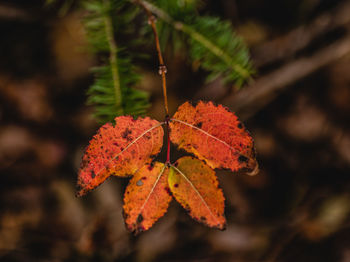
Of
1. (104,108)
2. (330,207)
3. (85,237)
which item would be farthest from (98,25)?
(330,207)

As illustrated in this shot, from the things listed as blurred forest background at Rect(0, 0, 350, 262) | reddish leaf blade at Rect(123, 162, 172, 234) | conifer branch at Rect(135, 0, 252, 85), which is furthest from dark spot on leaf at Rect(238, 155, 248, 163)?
blurred forest background at Rect(0, 0, 350, 262)

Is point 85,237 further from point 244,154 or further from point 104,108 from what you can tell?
point 244,154

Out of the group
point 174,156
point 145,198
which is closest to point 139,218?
point 145,198

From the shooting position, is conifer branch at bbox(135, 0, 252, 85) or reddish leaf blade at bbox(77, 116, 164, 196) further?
conifer branch at bbox(135, 0, 252, 85)

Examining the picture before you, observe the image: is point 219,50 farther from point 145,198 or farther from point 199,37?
point 145,198

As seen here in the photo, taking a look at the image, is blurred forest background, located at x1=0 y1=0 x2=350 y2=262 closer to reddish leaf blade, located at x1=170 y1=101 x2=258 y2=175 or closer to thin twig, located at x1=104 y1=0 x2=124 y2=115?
thin twig, located at x1=104 y1=0 x2=124 y2=115

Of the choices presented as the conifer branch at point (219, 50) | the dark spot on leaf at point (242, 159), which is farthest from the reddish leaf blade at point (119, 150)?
the conifer branch at point (219, 50)

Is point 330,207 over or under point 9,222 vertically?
under
